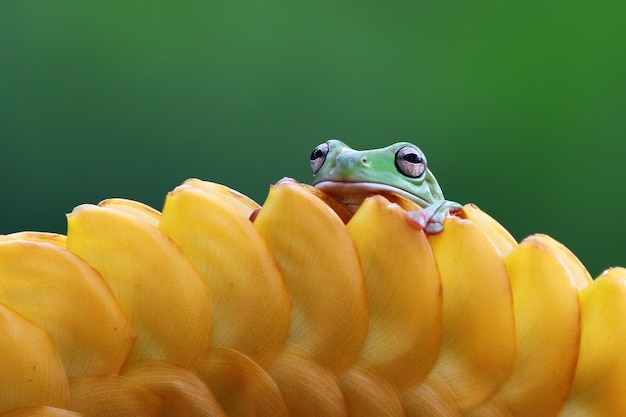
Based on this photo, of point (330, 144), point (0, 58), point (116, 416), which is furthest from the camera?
point (0, 58)

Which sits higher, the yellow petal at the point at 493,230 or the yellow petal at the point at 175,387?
the yellow petal at the point at 493,230

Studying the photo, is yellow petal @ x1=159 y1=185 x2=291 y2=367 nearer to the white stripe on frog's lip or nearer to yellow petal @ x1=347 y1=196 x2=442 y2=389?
yellow petal @ x1=347 y1=196 x2=442 y2=389

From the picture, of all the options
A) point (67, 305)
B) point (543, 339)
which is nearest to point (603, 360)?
point (543, 339)

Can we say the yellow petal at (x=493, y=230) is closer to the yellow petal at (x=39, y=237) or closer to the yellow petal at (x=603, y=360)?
the yellow petal at (x=603, y=360)

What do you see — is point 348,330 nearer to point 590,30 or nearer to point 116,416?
point 116,416

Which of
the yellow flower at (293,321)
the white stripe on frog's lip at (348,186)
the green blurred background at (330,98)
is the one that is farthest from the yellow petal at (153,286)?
the green blurred background at (330,98)

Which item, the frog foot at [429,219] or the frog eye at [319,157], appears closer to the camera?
the frog foot at [429,219]

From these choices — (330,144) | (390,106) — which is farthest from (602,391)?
(390,106)

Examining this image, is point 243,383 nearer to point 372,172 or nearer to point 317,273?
point 317,273
